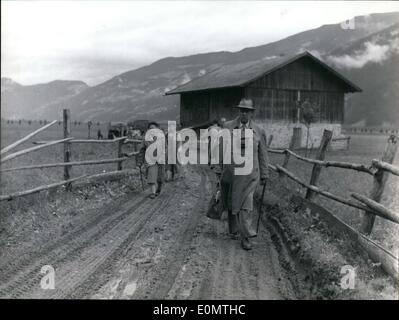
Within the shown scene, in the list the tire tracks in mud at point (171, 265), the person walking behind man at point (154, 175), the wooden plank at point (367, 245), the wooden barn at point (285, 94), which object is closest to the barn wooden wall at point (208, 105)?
the wooden barn at point (285, 94)

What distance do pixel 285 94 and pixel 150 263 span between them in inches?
900

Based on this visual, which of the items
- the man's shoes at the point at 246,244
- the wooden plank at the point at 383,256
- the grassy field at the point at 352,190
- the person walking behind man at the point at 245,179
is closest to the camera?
the wooden plank at the point at 383,256

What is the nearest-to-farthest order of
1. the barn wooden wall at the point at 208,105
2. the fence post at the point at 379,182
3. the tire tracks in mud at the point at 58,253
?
the tire tracks in mud at the point at 58,253 < the fence post at the point at 379,182 < the barn wooden wall at the point at 208,105

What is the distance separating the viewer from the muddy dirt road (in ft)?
15.3

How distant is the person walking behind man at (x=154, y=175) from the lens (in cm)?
1080

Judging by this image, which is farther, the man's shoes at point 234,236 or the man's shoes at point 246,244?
the man's shoes at point 234,236

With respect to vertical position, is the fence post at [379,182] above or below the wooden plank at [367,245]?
above

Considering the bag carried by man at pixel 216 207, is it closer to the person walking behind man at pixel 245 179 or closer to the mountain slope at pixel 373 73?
the person walking behind man at pixel 245 179

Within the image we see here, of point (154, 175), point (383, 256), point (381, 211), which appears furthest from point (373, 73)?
point (383, 256)

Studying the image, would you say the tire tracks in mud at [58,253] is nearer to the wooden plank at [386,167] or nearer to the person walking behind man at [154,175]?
the person walking behind man at [154,175]

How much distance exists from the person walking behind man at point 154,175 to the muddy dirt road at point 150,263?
2.42m

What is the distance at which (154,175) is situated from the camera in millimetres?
10812

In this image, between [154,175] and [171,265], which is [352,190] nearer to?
[154,175]

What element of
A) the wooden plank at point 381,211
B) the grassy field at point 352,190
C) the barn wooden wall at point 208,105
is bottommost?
the grassy field at point 352,190
